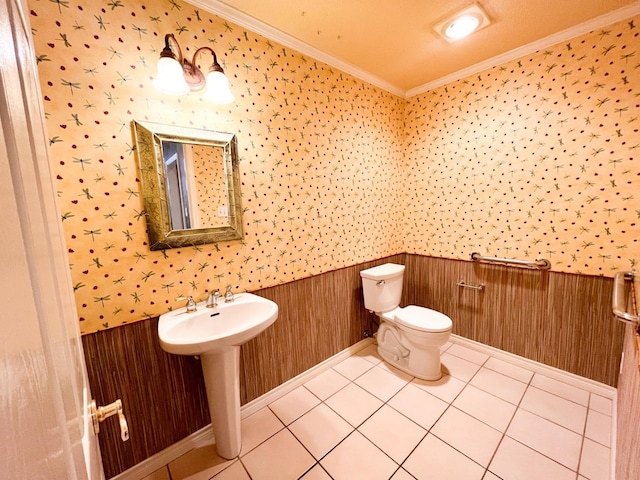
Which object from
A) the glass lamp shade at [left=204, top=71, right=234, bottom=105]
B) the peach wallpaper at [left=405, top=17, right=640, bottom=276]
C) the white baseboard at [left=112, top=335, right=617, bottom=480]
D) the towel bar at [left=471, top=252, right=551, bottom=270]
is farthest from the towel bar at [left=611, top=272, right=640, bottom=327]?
the glass lamp shade at [left=204, top=71, right=234, bottom=105]

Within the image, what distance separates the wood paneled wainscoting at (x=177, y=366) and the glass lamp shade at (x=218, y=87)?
1154 millimetres

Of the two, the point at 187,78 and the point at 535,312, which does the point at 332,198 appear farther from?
the point at 535,312

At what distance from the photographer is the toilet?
1.95m

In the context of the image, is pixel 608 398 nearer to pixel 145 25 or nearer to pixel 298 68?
pixel 298 68

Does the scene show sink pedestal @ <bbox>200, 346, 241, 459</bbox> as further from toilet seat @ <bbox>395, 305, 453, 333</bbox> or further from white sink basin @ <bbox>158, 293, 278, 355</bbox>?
toilet seat @ <bbox>395, 305, 453, 333</bbox>

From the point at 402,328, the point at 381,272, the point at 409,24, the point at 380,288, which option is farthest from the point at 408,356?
the point at 409,24

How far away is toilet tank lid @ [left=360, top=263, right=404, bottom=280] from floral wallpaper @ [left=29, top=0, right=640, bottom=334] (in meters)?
0.15

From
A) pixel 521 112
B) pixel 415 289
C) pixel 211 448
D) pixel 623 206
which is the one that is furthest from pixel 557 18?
pixel 211 448

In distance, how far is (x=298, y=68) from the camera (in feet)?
5.90

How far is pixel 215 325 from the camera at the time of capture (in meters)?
1.42

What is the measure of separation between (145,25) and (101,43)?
8.9 inches

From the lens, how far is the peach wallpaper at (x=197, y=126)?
110cm

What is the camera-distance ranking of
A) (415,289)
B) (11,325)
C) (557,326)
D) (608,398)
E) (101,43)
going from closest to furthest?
1. (11,325)
2. (101,43)
3. (608,398)
4. (557,326)
5. (415,289)

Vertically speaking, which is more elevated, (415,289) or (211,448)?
(415,289)
